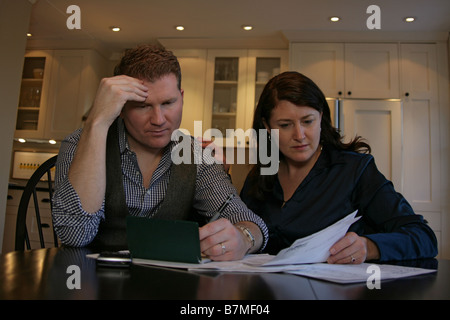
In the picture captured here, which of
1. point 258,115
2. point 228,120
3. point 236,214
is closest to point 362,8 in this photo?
point 228,120

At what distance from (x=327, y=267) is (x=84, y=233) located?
60cm

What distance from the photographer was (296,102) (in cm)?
136

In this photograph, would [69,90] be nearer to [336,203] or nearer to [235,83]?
[235,83]

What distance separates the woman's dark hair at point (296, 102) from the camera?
1359mm

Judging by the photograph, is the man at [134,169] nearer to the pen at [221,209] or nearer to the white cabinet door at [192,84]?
the pen at [221,209]

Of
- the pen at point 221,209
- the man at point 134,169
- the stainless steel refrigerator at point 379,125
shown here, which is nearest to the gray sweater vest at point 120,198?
the man at point 134,169

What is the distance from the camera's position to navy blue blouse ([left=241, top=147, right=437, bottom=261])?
3.76 ft

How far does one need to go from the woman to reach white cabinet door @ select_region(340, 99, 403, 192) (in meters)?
2.04

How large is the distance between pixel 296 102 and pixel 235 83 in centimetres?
255

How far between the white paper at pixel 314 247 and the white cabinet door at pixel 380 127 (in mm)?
2742

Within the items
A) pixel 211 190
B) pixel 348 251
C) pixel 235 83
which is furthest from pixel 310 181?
pixel 235 83

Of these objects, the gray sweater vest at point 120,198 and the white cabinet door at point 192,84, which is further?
the white cabinet door at point 192,84

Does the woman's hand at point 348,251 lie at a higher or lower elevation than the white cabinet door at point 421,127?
lower

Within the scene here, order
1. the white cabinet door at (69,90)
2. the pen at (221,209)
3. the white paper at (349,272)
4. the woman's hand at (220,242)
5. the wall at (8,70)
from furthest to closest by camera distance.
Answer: the white cabinet door at (69,90) → the wall at (8,70) → the pen at (221,209) → the woman's hand at (220,242) → the white paper at (349,272)
